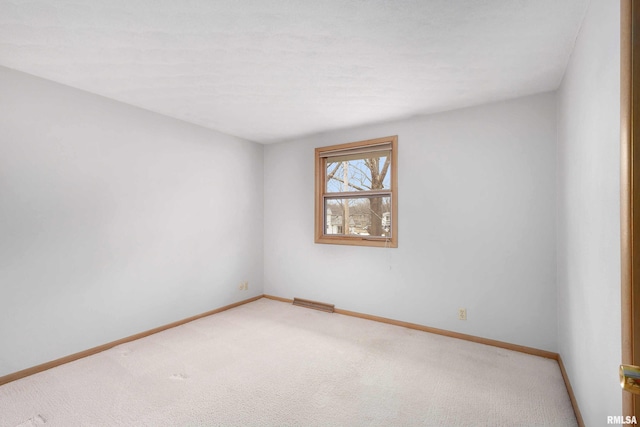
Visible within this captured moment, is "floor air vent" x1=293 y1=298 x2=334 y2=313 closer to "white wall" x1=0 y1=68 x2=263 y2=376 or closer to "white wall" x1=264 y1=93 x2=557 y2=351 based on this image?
"white wall" x1=264 y1=93 x2=557 y2=351

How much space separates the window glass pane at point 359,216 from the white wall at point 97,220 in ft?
4.97

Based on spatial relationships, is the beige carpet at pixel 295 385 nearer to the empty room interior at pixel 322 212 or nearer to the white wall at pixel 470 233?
the empty room interior at pixel 322 212

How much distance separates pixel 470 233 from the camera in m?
3.03

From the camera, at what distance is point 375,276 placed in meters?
3.61

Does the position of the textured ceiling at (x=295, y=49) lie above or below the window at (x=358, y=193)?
above

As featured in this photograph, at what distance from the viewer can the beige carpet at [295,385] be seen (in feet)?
6.05

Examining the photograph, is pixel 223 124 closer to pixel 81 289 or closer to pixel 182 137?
pixel 182 137

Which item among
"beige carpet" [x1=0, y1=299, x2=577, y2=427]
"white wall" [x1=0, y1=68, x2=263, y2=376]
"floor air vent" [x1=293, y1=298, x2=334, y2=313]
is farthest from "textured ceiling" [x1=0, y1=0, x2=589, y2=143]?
"floor air vent" [x1=293, y1=298, x2=334, y2=313]

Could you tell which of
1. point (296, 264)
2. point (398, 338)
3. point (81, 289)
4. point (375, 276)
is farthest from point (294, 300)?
point (81, 289)

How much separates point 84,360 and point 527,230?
4.30 m

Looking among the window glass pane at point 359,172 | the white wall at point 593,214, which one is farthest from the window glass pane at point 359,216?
the white wall at point 593,214

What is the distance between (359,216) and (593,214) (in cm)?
256

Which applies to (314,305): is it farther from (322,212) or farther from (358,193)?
(358,193)

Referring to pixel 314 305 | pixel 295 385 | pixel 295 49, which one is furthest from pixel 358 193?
pixel 295 385
